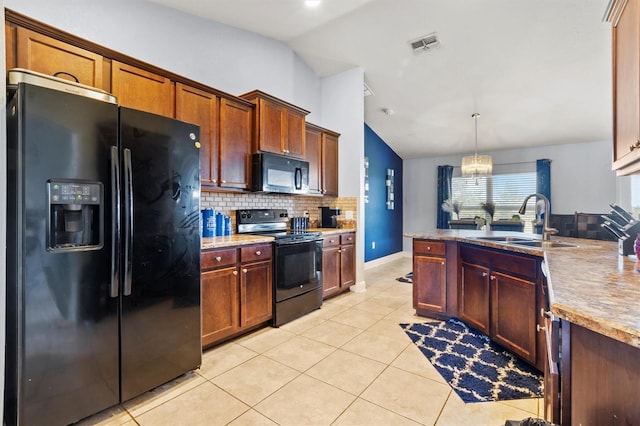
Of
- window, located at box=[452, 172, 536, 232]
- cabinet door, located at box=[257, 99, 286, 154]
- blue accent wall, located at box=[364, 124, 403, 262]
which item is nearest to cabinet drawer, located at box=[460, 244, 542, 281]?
cabinet door, located at box=[257, 99, 286, 154]

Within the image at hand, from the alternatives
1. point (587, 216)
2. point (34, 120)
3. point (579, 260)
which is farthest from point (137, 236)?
point (587, 216)

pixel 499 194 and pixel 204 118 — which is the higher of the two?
pixel 204 118

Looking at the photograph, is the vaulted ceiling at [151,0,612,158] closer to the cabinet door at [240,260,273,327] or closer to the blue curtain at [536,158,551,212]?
the blue curtain at [536,158,551,212]

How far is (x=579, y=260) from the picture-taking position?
5.41 ft

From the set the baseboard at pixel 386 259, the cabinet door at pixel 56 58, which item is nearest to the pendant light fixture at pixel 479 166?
the baseboard at pixel 386 259

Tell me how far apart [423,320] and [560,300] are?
8.07ft

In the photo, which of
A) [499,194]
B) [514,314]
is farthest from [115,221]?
[499,194]

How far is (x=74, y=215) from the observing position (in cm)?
154

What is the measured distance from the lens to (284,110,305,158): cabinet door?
3.57 m

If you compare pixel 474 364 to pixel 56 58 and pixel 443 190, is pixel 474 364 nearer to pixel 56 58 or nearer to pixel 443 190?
pixel 56 58

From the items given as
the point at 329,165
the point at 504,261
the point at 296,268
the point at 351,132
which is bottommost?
the point at 296,268

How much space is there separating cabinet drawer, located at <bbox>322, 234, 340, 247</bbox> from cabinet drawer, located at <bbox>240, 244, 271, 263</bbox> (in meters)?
1.00

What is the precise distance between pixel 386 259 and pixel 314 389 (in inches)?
198

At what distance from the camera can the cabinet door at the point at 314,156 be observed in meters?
4.04
